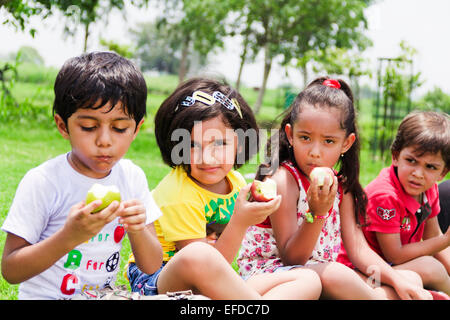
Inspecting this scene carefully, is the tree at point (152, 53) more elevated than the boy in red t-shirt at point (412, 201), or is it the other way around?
the tree at point (152, 53)

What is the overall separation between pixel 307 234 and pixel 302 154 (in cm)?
42

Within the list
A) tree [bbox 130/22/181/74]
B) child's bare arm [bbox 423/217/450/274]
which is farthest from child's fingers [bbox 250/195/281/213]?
tree [bbox 130/22/181/74]

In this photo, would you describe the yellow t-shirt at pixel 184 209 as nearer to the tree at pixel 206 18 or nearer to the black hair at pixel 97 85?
the black hair at pixel 97 85

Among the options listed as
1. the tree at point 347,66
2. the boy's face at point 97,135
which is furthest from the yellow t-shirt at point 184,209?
the tree at point 347,66

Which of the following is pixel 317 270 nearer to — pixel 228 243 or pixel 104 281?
pixel 228 243

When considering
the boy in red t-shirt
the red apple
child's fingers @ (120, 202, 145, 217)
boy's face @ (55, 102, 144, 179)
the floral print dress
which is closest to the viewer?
child's fingers @ (120, 202, 145, 217)

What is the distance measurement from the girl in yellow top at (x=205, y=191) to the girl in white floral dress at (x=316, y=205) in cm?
15

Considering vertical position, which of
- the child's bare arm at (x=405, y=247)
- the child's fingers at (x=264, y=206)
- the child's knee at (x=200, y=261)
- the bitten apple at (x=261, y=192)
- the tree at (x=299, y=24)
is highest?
the tree at (x=299, y=24)

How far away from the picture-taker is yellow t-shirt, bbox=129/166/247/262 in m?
2.25

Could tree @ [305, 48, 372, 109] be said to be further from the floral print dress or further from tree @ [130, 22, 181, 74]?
tree @ [130, 22, 181, 74]

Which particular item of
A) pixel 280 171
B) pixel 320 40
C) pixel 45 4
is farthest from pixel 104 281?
pixel 320 40

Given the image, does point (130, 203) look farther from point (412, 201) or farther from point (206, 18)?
point (206, 18)

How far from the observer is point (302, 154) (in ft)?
8.07

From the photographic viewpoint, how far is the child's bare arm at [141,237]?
170 cm
